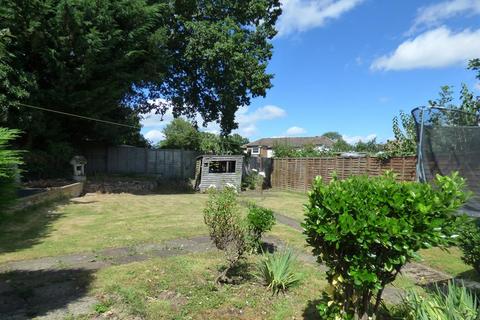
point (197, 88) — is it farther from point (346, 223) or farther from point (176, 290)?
point (346, 223)

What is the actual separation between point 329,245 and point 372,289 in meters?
0.48

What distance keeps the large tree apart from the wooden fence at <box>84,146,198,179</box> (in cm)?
202

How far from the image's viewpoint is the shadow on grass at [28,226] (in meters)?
7.38

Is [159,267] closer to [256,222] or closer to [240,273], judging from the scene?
[240,273]

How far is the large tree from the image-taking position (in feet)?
45.0

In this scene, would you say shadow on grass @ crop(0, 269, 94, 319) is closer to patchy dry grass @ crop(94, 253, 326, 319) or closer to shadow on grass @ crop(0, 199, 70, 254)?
patchy dry grass @ crop(94, 253, 326, 319)

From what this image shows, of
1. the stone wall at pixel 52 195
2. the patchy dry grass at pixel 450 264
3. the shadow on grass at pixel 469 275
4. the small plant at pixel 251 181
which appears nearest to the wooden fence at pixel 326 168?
the small plant at pixel 251 181

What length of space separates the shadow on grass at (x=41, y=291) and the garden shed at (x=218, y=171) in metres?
15.4

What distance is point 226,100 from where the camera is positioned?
21.1 m

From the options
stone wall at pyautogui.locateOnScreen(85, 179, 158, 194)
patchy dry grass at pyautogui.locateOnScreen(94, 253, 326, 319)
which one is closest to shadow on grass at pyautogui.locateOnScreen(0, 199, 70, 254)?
patchy dry grass at pyautogui.locateOnScreen(94, 253, 326, 319)

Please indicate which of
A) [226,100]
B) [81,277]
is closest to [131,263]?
[81,277]

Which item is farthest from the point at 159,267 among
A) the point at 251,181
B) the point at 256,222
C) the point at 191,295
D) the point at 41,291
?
the point at 251,181

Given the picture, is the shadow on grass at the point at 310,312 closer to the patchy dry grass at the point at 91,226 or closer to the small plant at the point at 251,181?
the patchy dry grass at the point at 91,226

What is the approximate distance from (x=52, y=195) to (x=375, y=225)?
12670 millimetres
